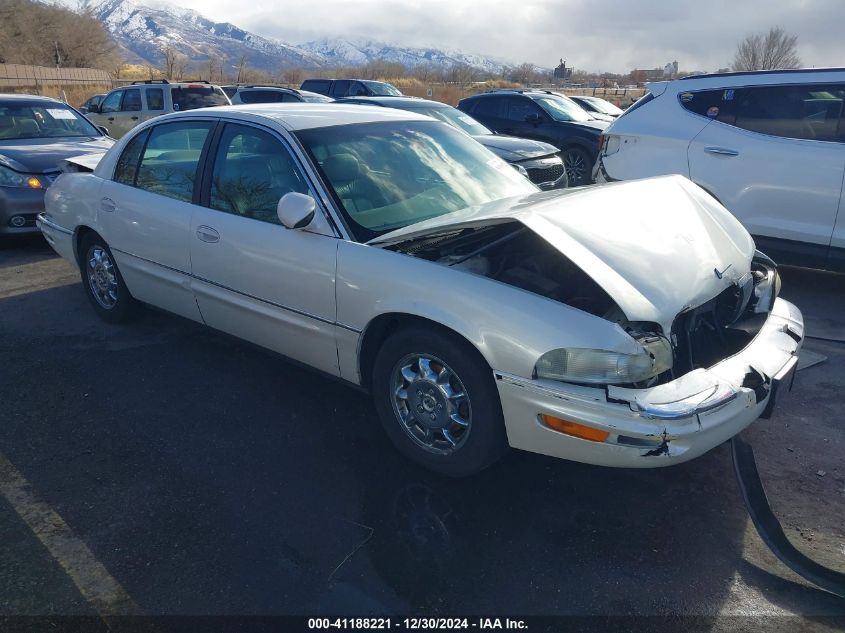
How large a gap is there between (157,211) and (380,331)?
195cm

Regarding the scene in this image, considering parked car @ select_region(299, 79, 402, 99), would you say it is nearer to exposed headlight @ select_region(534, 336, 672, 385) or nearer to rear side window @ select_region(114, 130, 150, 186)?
rear side window @ select_region(114, 130, 150, 186)

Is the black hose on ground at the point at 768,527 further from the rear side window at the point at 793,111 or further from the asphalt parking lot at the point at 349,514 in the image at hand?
the rear side window at the point at 793,111

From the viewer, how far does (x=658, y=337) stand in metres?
2.74

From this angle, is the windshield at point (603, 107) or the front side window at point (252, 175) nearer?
the front side window at point (252, 175)

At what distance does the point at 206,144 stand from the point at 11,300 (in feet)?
9.71

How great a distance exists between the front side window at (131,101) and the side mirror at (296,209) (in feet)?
41.7

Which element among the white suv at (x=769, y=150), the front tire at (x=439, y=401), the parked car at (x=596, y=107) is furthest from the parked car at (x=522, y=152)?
the parked car at (x=596, y=107)

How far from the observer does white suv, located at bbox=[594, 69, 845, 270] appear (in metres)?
5.32

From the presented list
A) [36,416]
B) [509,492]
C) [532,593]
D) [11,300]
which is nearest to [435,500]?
[509,492]

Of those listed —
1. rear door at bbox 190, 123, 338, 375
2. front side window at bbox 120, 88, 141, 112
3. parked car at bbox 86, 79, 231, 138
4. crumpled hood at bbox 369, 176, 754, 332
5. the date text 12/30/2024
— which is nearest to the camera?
the date text 12/30/2024

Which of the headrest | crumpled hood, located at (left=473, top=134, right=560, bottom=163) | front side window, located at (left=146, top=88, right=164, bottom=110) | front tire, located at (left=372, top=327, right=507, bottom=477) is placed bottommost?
front tire, located at (left=372, top=327, right=507, bottom=477)

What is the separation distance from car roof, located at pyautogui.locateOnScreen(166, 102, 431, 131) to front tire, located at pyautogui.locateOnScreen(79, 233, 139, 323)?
4.00 feet

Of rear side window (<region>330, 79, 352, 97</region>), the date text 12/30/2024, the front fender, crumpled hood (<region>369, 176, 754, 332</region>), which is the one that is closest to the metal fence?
rear side window (<region>330, 79, 352, 97</region>)

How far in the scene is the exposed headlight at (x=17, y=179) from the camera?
7117mm
